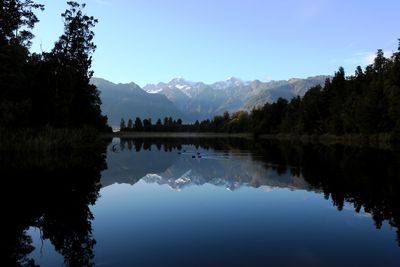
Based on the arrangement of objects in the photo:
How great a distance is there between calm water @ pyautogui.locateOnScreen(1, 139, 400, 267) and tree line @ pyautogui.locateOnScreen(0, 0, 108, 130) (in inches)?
895

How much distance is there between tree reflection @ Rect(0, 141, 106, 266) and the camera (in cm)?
1368

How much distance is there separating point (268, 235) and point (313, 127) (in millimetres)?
139290

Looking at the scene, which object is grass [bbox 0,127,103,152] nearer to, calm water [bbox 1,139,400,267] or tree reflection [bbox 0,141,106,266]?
tree reflection [bbox 0,141,106,266]

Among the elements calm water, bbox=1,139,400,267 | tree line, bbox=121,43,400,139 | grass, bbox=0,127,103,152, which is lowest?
calm water, bbox=1,139,400,267

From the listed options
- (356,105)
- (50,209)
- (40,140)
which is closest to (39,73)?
(40,140)

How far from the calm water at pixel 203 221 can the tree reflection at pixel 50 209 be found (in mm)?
47

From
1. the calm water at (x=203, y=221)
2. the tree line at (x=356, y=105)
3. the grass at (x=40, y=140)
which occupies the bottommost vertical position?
the calm water at (x=203, y=221)

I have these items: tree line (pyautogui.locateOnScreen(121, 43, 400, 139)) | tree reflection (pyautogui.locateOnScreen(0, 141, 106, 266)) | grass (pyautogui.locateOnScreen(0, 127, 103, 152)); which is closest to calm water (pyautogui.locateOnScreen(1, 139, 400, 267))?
tree reflection (pyautogui.locateOnScreen(0, 141, 106, 266))

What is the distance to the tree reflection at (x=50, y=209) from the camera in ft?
44.9

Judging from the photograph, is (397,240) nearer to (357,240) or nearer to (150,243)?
(357,240)

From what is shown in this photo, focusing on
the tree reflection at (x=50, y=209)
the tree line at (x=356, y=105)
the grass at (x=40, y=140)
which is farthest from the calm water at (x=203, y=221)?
the tree line at (x=356, y=105)

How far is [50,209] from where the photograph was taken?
1986cm

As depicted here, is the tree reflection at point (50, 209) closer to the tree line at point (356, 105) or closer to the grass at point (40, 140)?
the grass at point (40, 140)

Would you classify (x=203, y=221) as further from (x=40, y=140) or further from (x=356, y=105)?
(x=356, y=105)
